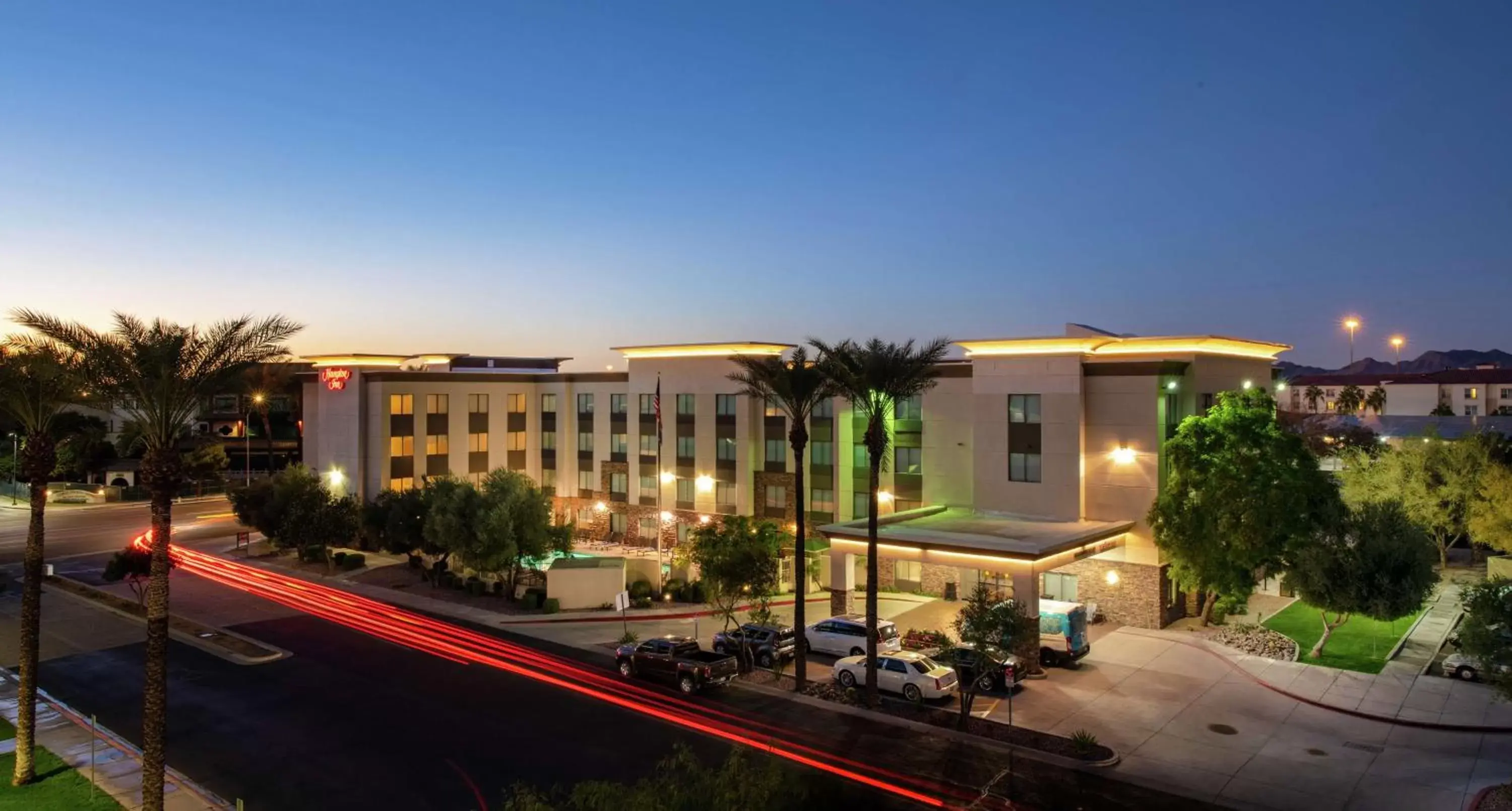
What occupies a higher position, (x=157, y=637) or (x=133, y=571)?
(x=157, y=637)

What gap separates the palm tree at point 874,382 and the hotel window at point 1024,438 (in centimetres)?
1310

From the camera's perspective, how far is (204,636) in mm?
36531

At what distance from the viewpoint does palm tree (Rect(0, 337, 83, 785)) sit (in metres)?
21.1

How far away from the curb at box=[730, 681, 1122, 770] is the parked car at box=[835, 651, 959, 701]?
1.54 m

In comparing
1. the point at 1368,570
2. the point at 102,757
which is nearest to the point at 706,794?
the point at 102,757

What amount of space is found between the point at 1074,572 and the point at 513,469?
42.3 m

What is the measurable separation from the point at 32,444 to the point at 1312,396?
17548 cm

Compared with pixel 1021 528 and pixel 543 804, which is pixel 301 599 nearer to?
pixel 1021 528

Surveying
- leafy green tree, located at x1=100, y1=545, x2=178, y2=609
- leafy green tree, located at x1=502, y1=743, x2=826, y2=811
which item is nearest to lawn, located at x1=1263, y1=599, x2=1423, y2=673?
leafy green tree, located at x1=502, y1=743, x2=826, y2=811

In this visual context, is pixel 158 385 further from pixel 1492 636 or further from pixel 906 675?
pixel 1492 636

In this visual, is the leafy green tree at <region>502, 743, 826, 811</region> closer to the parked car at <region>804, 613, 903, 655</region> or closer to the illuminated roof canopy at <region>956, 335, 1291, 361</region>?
the parked car at <region>804, 613, 903, 655</region>

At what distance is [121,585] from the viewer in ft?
158

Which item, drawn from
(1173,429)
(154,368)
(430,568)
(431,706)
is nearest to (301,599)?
(430,568)

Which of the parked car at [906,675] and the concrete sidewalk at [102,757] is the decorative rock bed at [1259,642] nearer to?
the parked car at [906,675]
